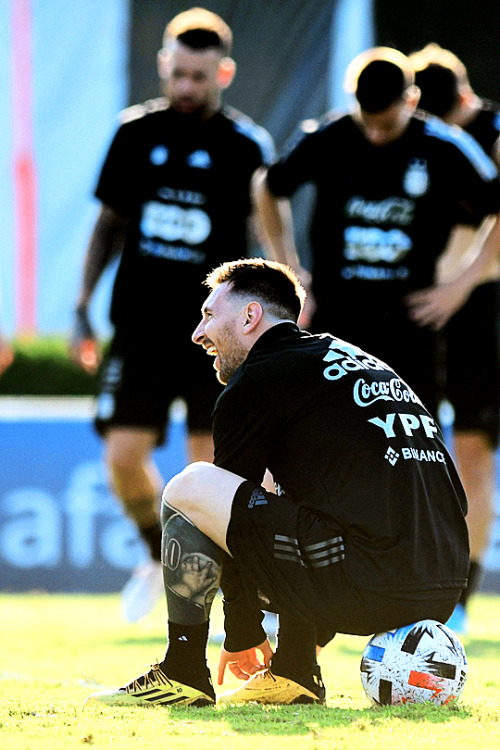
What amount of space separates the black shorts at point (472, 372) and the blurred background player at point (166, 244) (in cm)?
117

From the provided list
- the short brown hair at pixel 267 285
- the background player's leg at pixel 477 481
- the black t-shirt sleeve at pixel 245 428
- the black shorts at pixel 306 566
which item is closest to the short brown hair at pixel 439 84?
the background player's leg at pixel 477 481

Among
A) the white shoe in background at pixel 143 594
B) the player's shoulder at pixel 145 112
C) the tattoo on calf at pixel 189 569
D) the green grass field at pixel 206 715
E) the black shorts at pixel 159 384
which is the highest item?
the player's shoulder at pixel 145 112

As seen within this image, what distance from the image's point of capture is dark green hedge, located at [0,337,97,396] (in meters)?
11.0

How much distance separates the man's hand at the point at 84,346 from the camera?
6.86 metres

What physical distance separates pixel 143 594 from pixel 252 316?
307cm

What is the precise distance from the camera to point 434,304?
6.29 metres

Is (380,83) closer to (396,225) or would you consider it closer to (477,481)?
(396,225)

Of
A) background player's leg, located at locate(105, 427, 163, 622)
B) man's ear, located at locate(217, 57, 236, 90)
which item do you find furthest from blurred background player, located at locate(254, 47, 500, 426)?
background player's leg, located at locate(105, 427, 163, 622)

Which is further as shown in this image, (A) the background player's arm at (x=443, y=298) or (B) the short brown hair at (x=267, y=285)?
(A) the background player's arm at (x=443, y=298)

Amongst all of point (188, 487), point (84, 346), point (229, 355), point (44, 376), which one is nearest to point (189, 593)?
point (188, 487)

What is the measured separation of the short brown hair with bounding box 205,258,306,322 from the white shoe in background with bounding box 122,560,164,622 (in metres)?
2.96

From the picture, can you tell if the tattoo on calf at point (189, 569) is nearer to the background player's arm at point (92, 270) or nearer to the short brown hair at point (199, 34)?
the background player's arm at point (92, 270)

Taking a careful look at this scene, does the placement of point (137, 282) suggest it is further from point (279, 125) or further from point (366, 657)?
point (279, 125)

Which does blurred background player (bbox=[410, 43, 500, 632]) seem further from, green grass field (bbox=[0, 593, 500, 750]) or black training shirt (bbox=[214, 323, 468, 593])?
black training shirt (bbox=[214, 323, 468, 593])
